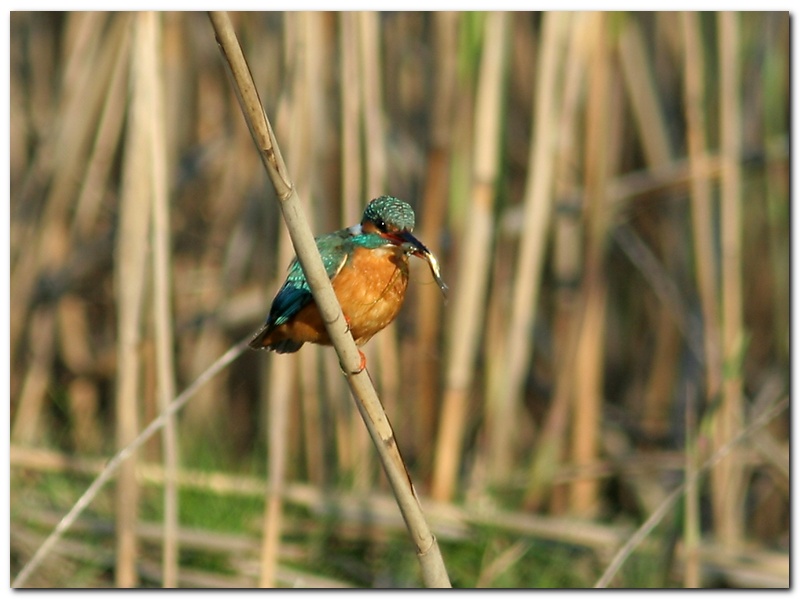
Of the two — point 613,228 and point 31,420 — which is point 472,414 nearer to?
point 613,228

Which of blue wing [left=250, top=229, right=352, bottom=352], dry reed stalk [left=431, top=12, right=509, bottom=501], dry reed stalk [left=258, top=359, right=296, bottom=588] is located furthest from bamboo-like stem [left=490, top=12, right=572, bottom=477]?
blue wing [left=250, top=229, right=352, bottom=352]

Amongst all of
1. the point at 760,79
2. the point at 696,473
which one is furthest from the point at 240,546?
the point at 760,79

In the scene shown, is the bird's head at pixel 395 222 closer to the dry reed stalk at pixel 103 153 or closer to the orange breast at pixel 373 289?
the orange breast at pixel 373 289

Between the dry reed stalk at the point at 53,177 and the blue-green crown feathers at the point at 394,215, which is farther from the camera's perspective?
the dry reed stalk at the point at 53,177

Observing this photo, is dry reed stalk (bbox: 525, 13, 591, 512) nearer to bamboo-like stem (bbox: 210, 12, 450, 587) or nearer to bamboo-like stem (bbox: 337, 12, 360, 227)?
bamboo-like stem (bbox: 337, 12, 360, 227)

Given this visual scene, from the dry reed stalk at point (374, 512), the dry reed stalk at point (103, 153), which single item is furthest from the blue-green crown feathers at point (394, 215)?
the dry reed stalk at point (374, 512)

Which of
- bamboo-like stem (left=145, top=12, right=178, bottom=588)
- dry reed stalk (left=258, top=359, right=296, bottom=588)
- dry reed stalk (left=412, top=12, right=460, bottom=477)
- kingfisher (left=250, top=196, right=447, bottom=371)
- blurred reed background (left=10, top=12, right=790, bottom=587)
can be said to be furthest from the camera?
dry reed stalk (left=412, top=12, right=460, bottom=477)

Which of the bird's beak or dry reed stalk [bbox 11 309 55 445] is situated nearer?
the bird's beak
